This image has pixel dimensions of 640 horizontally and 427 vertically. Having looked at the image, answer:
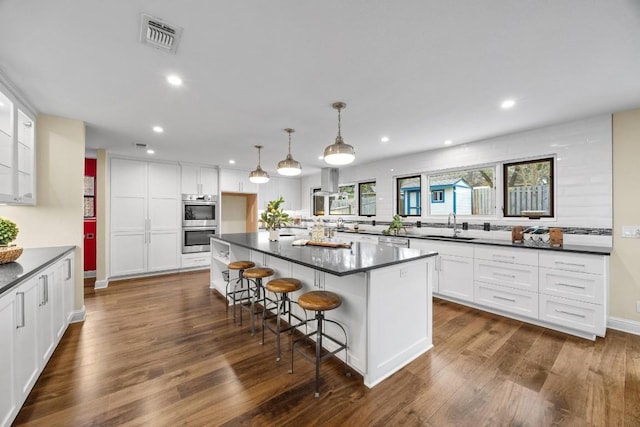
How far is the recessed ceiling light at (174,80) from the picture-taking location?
2152 millimetres

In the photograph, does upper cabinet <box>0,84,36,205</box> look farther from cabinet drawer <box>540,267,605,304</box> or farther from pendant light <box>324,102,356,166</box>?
cabinet drawer <box>540,267,605,304</box>

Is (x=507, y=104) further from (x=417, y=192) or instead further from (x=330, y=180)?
(x=330, y=180)

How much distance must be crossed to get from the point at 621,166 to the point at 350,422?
3808mm

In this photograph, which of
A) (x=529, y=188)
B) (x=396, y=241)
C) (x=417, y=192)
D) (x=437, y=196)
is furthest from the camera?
(x=417, y=192)

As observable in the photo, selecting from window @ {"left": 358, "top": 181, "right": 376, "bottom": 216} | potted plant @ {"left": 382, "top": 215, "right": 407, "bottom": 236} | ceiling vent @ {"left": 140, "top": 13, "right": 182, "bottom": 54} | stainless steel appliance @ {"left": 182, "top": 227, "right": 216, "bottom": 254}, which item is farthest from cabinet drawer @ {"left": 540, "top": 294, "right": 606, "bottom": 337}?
stainless steel appliance @ {"left": 182, "top": 227, "right": 216, "bottom": 254}

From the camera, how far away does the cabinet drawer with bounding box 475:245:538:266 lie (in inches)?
118

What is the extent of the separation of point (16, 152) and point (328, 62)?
309 cm

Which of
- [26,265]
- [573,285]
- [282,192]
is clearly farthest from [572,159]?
[282,192]

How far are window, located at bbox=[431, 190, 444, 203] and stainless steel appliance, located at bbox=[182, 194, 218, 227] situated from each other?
4649 mm

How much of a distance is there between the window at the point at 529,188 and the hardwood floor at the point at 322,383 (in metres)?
1.57

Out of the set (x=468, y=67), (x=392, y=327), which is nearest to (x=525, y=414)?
(x=392, y=327)

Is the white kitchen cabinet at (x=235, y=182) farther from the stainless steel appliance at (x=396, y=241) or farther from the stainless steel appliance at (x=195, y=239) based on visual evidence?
the stainless steel appliance at (x=396, y=241)

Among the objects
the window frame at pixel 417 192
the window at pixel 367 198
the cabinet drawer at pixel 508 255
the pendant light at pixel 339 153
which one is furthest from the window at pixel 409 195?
the pendant light at pixel 339 153

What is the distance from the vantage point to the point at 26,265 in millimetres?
2002
